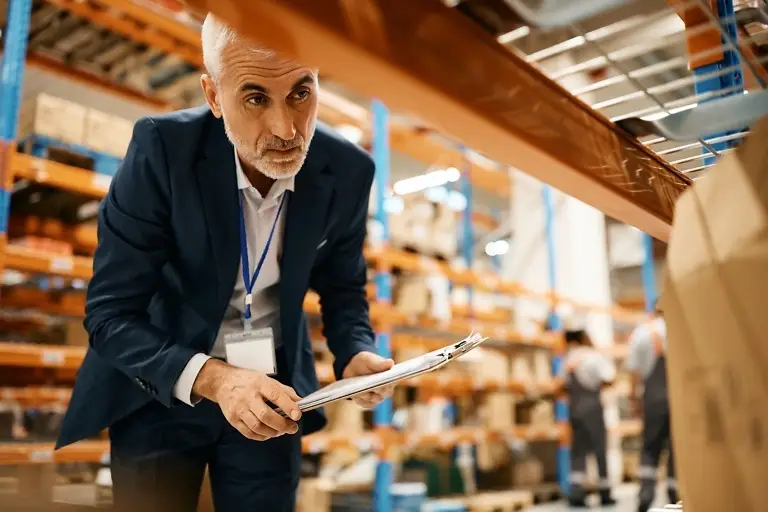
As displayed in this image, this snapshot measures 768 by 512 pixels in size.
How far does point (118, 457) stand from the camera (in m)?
1.36

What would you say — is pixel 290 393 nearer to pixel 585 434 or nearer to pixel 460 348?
pixel 460 348

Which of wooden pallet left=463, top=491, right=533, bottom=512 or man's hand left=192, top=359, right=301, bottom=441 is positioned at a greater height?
man's hand left=192, top=359, right=301, bottom=441

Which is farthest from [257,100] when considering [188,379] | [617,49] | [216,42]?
[617,49]

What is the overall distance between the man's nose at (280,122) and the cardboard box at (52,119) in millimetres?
2374

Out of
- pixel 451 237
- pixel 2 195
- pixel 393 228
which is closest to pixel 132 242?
pixel 2 195

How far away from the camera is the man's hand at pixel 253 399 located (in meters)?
1.10

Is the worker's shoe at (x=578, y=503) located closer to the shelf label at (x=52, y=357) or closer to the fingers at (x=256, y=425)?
the shelf label at (x=52, y=357)

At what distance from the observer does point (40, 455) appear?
8.95 ft

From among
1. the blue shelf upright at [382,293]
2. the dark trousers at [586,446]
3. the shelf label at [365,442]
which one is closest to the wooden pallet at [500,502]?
the dark trousers at [586,446]

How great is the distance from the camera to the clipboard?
3.21 ft

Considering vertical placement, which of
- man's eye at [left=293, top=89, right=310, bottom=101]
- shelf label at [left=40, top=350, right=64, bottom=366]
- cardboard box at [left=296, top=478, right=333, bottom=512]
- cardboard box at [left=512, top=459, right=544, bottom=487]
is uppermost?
man's eye at [left=293, top=89, right=310, bottom=101]

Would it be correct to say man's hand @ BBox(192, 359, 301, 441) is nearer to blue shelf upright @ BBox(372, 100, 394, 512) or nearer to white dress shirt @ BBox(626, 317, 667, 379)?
blue shelf upright @ BBox(372, 100, 394, 512)

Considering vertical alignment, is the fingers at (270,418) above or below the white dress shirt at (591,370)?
below


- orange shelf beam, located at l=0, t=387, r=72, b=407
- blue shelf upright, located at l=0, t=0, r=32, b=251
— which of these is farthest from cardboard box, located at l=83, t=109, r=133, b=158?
orange shelf beam, located at l=0, t=387, r=72, b=407
